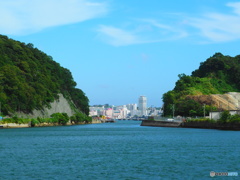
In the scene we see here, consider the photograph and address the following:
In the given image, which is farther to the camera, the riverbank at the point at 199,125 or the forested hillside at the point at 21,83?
the forested hillside at the point at 21,83

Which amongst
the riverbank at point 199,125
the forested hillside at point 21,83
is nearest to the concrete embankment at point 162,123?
the riverbank at point 199,125

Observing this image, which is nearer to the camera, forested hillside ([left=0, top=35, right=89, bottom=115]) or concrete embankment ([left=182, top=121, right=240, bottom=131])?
concrete embankment ([left=182, top=121, right=240, bottom=131])

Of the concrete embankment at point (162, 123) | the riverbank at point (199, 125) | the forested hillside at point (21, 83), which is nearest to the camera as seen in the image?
the riverbank at point (199, 125)

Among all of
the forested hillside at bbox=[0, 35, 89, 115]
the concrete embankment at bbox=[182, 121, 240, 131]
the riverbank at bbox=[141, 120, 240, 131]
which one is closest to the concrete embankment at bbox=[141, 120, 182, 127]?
the riverbank at bbox=[141, 120, 240, 131]

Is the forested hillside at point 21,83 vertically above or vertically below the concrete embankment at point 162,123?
above

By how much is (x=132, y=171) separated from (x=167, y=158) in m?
11.6

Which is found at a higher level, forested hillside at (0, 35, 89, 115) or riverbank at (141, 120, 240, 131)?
forested hillside at (0, 35, 89, 115)

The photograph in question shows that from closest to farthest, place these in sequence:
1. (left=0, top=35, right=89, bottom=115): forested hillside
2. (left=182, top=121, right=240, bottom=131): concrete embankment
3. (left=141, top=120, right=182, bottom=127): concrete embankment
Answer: (left=182, top=121, right=240, bottom=131): concrete embankment < (left=0, top=35, right=89, bottom=115): forested hillside < (left=141, top=120, right=182, bottom=127): concrete embankment

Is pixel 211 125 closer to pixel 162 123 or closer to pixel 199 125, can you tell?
pixel 199 125

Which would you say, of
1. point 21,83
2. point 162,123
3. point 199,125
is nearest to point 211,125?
point 199,125

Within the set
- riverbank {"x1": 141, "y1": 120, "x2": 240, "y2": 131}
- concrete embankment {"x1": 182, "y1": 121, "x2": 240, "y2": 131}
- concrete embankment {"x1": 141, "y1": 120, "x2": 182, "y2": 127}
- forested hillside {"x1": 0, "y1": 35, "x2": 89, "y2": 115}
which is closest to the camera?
concrete embankment {"x1": 182, "y1": 121, "x2": 240, "y2": 131}

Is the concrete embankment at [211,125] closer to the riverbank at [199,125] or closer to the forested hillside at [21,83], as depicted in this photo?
the riverbank at [199,125]

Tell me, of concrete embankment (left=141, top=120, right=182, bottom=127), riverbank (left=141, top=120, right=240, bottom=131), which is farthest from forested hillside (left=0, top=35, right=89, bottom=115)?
riverbank (left=141, top=120, right=240, bottom=131)

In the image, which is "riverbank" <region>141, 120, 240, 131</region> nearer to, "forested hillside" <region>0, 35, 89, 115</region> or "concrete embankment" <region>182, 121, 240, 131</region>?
"concrete embankment" <region>182, 121, 240, 131</region>
